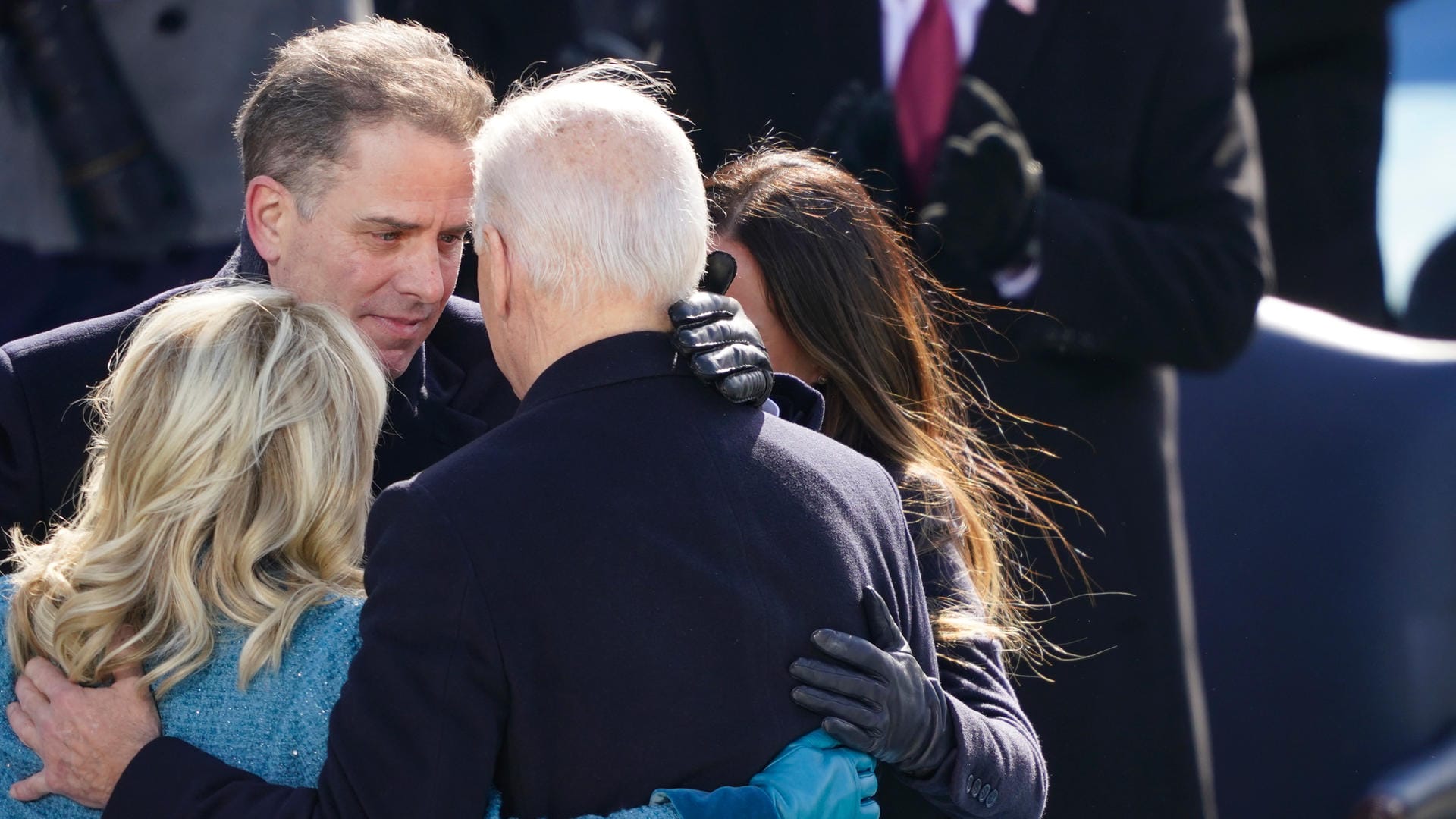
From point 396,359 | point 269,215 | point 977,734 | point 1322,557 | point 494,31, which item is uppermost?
point 494,31

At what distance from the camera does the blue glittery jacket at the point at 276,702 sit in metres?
1.43

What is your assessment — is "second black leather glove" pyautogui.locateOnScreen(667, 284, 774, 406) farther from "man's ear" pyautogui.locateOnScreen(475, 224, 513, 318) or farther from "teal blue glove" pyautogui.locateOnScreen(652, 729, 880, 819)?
"teal blue glove" pyautogui.locateOnScreen(652, 729, 880, 819)

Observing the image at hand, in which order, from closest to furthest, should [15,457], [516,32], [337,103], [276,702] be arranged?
[276,702]
[15,457]
[337,103]
[516,32]

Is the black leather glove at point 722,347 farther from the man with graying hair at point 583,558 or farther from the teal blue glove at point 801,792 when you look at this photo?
→ the teal blue glove at point 801,792

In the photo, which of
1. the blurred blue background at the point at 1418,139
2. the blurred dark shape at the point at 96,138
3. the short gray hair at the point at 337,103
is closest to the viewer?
the short gray hair at the point at 337,103

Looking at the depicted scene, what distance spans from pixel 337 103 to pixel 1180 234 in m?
1.55

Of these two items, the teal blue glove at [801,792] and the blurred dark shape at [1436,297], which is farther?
the blurred dark shape at [1436,297]

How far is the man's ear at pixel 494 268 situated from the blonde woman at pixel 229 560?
17 centimetres

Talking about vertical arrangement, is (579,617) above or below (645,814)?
above

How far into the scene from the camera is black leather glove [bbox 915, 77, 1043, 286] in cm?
271

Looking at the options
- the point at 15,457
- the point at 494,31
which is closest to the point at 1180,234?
the point at 494,31

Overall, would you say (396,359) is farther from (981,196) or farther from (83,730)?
(981,196)

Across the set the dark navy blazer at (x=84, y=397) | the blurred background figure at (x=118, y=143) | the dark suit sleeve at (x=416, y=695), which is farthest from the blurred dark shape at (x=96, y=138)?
the dark suit sleeve at (x=416, y=695)

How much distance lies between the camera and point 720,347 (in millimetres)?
1466
